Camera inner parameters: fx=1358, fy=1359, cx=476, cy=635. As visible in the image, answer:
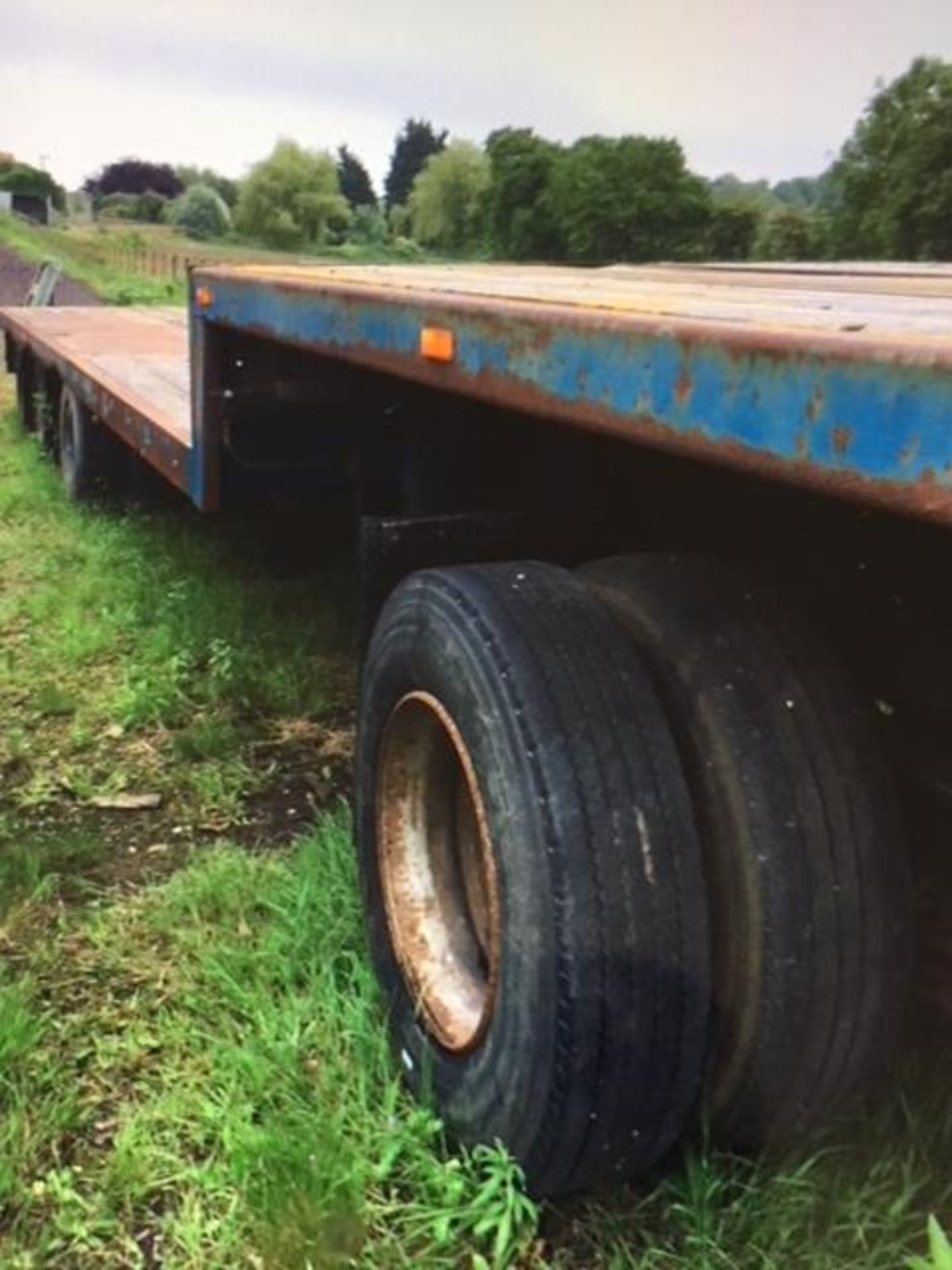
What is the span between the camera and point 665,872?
169cm

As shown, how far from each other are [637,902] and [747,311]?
28.3 inches

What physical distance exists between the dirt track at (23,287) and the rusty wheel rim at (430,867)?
1768cm

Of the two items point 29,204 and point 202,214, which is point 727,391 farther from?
point 202,214

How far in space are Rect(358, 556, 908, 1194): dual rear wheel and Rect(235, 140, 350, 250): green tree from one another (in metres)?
69.7

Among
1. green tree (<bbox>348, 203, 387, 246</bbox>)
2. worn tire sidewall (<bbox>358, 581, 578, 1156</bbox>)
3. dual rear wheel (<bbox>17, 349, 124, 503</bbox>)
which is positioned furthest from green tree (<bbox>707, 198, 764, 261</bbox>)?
worn tire sidewall (<bbox>358, 581, 578, 1156</bbox>)

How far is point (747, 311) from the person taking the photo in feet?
5.15

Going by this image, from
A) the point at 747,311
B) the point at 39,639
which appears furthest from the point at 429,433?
the point at 39,639

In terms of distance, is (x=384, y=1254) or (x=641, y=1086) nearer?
(x=641, y=1086)

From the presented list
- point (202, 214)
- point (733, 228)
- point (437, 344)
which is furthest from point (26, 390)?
point (202, 214)

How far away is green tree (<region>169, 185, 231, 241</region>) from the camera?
7136cm

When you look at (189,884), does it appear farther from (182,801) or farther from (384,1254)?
(384,1254)

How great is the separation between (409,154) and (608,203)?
58.5 metres

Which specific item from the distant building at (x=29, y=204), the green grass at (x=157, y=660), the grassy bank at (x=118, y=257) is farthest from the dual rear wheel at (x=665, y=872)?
the distant building at (x=29, y=204)

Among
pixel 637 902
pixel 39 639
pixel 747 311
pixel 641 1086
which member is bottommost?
pixel 39 639
